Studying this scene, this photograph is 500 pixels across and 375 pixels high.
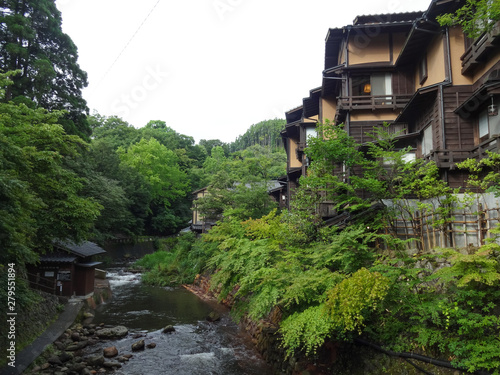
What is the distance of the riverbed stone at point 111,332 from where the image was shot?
17578 mm

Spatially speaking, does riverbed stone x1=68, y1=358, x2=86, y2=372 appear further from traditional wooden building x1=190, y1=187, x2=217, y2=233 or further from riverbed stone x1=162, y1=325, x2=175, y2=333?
traditional wooden building x1=190, y1=187, x2=217, y2=233

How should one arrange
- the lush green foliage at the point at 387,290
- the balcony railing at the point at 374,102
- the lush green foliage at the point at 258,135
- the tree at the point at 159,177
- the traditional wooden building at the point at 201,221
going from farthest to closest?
the lush green foliage at the point at 258,135
the tree at the point at 159,177
the traditional wooden building at the point at 201,221
the balcony railing at the point at 374,102
the lush green foliage at the point at 387,290

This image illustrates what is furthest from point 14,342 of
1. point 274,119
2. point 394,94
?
point 274,119

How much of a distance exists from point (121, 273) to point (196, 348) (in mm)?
26201

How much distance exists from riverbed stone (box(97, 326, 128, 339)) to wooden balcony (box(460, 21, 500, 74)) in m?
21.7

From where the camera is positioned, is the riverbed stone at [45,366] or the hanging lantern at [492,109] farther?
the riverbed stone at [45,366]

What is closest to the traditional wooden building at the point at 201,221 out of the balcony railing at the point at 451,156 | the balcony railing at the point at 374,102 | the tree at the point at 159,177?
the tree at the point at 159,177

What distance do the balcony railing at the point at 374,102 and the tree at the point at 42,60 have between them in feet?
59.2

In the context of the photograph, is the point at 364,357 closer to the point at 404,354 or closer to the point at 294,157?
the point at 404,354

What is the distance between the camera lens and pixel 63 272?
73.5ft

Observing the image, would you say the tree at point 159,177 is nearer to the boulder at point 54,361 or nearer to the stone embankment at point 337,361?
the boulder at point 54,361

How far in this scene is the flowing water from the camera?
13828 millimetres

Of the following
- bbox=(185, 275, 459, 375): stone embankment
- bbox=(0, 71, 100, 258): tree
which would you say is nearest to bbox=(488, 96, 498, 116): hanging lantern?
bbox=(185, 275, 459, 375): stone embankment

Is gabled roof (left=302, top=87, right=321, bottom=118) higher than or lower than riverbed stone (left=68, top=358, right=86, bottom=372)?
higher
